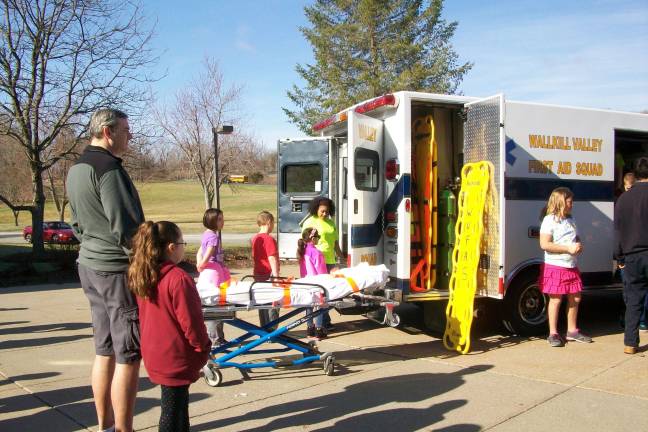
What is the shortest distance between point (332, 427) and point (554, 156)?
4526 mm

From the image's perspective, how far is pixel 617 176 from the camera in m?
8.92

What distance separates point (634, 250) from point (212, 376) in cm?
439

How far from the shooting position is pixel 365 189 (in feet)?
22.6

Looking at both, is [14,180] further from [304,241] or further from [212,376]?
[212,376]

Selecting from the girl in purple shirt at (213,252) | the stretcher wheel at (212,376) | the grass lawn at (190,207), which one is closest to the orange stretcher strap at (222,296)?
the stretcher wheel at (212,376)

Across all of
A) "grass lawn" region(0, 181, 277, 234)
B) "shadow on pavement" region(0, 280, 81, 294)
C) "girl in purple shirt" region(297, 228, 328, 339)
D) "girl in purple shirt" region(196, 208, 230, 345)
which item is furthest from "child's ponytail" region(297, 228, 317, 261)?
"grass lawn" region(0, 181, 277, 234)

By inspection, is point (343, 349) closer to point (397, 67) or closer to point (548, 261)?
point (548, 261)

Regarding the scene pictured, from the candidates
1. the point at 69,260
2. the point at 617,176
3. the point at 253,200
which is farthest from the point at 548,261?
the point at 253,200

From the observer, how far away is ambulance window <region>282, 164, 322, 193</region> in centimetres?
999

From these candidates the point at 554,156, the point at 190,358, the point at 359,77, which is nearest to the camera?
the point at 190,358

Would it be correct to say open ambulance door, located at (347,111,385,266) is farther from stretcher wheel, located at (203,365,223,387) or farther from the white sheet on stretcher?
stretcher wheel, located at (203,365,223,387)

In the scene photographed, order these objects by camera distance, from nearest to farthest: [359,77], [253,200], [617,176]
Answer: [617,176] → [359,77] → [253,200]

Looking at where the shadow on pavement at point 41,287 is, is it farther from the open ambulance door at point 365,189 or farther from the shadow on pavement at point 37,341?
the open ambulance door at point 365,189

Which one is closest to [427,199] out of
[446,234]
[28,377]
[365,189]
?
[446,234]
